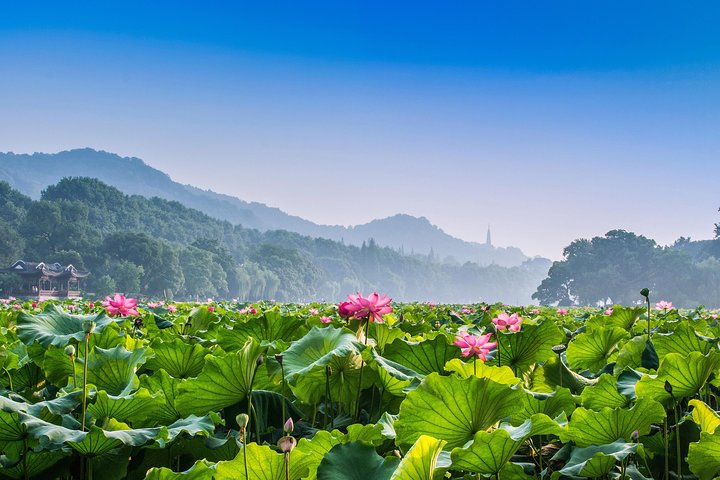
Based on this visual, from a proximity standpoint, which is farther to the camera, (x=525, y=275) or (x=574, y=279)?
(x=525, y=275)

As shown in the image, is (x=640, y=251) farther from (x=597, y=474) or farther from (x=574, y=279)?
(x=597, y=474)

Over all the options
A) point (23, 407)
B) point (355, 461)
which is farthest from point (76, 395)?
point (355, 461)

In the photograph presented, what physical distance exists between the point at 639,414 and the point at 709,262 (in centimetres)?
6787

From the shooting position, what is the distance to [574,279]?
68.4 metres

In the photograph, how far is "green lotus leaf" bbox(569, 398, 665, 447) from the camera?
41.1 inches

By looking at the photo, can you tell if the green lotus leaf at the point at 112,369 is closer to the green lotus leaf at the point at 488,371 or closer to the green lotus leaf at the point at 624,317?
the green lotus leaf at the point at 488,371

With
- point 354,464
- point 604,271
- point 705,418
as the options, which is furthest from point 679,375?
point 604,271

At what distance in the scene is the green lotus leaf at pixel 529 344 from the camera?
1750mm

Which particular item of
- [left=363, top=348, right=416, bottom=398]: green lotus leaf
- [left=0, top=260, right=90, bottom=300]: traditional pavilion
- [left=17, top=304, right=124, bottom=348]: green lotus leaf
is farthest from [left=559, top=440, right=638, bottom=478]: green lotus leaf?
[left=0, top=260, right=90, bottom=300]: traditional pavilion

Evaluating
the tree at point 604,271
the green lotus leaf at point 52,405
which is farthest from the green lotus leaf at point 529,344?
the tree at point 604,271

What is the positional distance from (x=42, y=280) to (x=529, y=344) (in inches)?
1950

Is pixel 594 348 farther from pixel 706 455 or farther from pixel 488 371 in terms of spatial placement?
pixel 706 455

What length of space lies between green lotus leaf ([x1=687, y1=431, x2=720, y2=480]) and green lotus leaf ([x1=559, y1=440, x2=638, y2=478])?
89 millimetres

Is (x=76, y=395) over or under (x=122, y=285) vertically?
over
